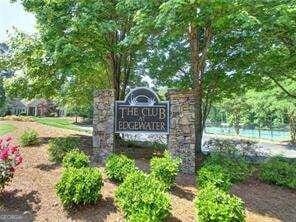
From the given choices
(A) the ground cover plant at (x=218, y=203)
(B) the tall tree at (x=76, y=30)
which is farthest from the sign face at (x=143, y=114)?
(A) the ground cover plant at (x=218, y=203)

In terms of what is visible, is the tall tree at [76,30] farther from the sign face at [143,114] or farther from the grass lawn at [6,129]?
the grass lawn at [6,129]

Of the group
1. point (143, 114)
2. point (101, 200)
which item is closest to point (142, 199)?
point (101, 200)

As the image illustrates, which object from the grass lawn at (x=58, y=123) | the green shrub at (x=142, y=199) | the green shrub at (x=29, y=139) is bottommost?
the green shrub at (x=142, y=199)

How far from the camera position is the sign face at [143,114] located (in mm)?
13227

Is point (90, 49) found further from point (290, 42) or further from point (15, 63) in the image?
point (290, 42)

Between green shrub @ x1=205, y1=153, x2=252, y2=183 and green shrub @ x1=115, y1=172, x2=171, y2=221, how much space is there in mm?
4204

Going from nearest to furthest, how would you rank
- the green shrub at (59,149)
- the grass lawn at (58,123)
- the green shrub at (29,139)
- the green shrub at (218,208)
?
the green shrub at (218,208), the green shrub at (59,149), the green shrub at (29,139), the grass lawn at (58,123)

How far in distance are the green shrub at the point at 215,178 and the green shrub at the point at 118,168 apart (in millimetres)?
1782

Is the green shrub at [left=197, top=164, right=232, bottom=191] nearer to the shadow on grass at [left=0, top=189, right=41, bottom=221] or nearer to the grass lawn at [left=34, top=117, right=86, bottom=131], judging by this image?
the shadow on grass at [left=0, top=189, right=41, bottom=221]

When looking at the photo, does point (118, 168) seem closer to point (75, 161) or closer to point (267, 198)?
point (75, 161)

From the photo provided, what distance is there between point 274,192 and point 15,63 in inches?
431

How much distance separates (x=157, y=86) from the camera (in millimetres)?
21453

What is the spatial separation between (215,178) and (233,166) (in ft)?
10.6

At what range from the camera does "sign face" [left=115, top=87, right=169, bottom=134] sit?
1323 centimetres
